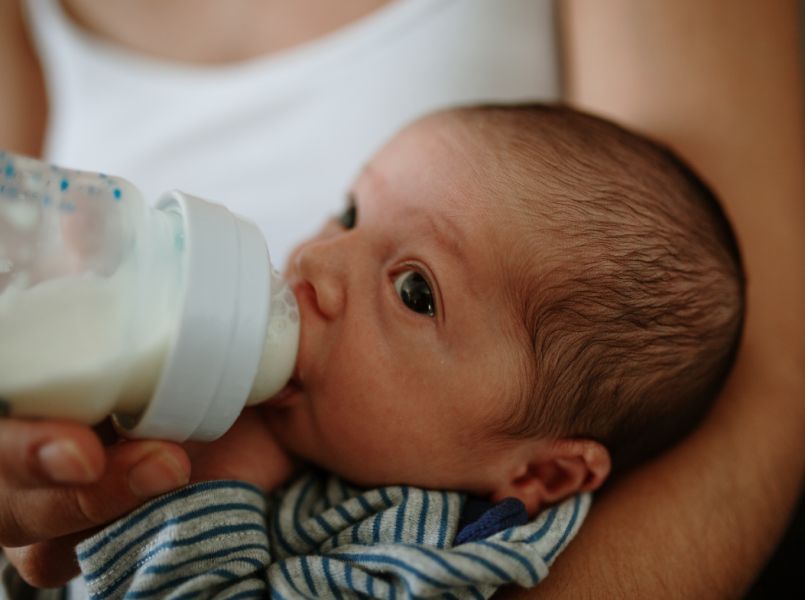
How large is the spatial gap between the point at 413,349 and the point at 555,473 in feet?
0.94

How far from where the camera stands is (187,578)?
756mm

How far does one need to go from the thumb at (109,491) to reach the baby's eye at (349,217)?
47cm

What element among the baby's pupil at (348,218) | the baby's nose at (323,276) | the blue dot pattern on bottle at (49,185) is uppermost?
the blue dot pattern on bottle at (49,185)

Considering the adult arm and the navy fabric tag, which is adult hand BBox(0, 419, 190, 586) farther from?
the adult arm

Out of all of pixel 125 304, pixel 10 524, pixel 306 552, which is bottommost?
pixel 306 552

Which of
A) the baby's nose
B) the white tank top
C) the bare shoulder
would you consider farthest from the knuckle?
the bare shoulder

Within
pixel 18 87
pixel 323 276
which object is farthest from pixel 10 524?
pixel 18 87

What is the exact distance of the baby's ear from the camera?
2.95 feet

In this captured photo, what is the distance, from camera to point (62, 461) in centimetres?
56

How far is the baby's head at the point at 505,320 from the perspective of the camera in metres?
0.85

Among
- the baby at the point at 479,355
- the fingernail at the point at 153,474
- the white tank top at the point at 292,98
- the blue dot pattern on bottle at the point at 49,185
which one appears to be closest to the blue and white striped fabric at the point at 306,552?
the baby at the point at 479,355

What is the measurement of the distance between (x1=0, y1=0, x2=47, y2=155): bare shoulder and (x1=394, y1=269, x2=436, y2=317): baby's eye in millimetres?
1162

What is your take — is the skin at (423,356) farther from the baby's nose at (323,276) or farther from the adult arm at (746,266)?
the adult arm at (746,266)

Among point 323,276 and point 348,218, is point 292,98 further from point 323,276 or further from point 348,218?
point 323,276
